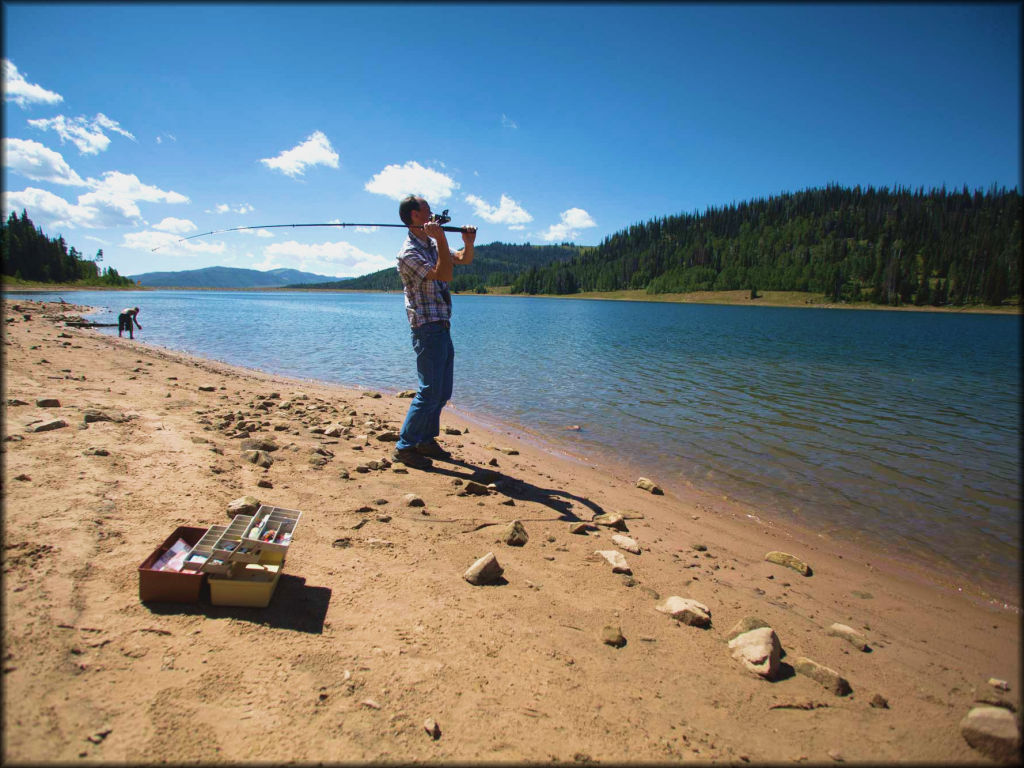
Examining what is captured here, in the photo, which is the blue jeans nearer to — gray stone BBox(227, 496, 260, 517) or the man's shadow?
the man's shadow

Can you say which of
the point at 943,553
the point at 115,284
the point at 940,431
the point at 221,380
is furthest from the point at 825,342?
the point at 115,284

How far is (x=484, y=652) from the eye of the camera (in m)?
3.44

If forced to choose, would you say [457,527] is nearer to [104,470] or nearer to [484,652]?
[484,652]

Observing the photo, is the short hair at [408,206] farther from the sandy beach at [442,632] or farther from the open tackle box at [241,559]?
the open tackle box at [241,559]

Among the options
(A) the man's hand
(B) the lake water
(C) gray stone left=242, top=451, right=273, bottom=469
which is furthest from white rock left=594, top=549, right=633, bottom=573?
(C) gray stone left=242, top=451, right=273, bottom=469

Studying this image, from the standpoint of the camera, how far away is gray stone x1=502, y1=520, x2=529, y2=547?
5.25 meters

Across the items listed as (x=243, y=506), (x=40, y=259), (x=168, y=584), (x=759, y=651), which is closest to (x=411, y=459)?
(x=243, y=506)

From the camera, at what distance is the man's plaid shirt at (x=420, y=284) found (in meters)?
6.62

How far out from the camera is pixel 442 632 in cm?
359

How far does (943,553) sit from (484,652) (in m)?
7.22

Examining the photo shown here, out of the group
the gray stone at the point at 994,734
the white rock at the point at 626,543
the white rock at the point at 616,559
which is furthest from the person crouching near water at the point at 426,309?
the gray stone at the point at 994,734

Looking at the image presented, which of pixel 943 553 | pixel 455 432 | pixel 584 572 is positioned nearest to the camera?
pixel 584 572

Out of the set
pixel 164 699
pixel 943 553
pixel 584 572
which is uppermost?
pixel 164 699

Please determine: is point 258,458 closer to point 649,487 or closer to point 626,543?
A: point 626,543
